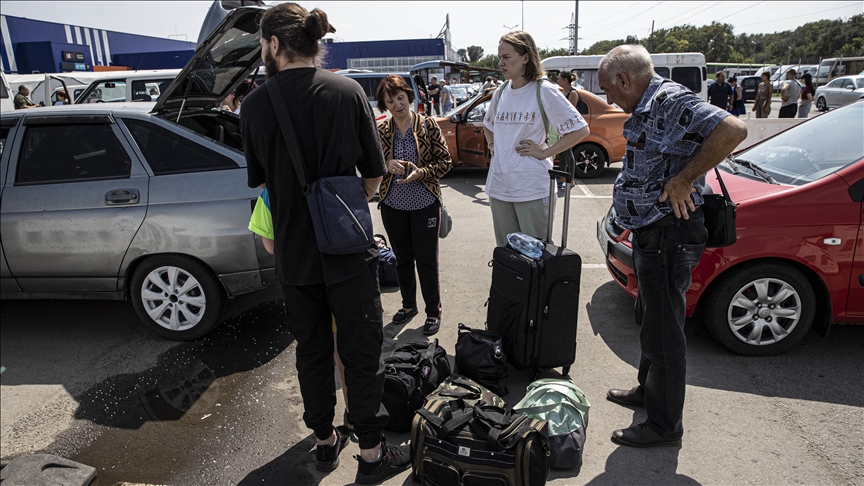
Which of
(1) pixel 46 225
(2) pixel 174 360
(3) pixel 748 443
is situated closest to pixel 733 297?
(3) pixel 748 443

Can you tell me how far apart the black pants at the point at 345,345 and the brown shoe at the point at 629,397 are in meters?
1.43

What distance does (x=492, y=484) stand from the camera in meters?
2.32

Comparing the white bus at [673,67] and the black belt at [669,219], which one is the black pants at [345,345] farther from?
the white bus at [673,67]

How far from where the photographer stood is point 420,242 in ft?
13.2

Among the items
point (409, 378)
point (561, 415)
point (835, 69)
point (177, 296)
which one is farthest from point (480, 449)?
point (835, 69)

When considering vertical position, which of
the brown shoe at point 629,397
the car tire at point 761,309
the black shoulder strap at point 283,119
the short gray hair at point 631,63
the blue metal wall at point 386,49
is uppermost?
the blue metal wall at point 386,49

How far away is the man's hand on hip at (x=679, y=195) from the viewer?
7.79 feet

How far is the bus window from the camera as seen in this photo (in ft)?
48.4

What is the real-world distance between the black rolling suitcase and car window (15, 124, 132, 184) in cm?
286

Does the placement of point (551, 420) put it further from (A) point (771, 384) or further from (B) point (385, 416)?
(A) point (771, 384)

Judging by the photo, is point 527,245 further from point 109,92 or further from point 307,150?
point 109,92

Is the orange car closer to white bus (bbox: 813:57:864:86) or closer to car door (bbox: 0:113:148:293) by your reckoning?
car door (bbox: 0:113:148:293)

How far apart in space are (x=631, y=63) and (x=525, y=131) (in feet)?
3.85

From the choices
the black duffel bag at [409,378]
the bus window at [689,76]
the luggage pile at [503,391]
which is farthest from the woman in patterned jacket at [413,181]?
the bus window at [689,76]
